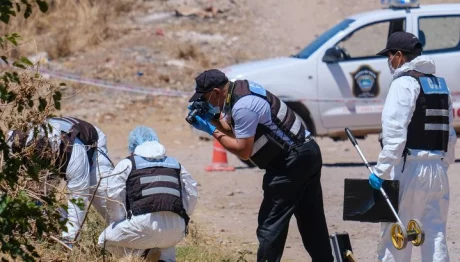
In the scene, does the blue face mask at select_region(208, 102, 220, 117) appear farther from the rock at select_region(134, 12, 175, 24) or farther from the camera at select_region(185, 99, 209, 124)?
the rock at select_region(134, 12, 175, 24)

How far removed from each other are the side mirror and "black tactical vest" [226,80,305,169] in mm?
5993

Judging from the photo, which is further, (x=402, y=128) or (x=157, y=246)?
(x=157, y=246)

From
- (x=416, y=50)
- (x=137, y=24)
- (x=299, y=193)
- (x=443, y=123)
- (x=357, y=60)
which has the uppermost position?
(x=416, y=50)

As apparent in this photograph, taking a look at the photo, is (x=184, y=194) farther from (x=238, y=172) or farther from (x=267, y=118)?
(x=238, y=172)

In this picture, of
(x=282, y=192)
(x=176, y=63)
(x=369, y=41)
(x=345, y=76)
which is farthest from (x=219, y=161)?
(x=369, y=41)

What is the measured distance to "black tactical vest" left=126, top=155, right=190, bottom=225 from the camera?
24.1 ft

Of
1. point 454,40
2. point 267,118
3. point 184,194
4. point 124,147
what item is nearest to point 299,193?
point 267,118

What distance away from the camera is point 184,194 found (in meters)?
7.61

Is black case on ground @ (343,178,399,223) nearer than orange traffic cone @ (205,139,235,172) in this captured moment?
Yes

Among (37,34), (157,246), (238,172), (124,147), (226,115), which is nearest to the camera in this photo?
(226,115)

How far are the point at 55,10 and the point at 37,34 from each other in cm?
96

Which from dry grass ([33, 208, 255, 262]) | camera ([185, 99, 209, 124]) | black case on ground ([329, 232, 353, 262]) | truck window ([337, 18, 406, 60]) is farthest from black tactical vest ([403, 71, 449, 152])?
truck window ([337, 18, 406, 60])

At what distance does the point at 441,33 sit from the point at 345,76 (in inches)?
97.8

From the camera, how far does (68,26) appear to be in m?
20.4
